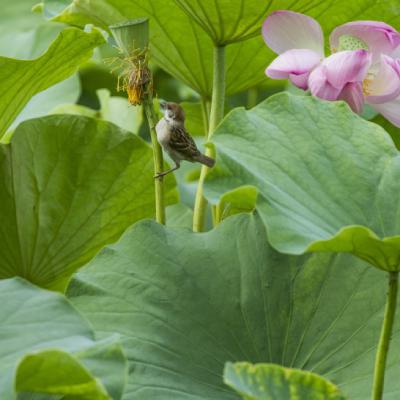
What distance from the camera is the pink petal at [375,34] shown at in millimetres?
1504

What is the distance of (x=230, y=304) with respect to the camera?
141 cm

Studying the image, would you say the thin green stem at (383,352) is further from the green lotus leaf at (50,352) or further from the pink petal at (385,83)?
the pink petal at (385,83)

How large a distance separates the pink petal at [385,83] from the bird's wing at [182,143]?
0.26 meters

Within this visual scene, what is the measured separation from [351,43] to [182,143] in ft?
0.92

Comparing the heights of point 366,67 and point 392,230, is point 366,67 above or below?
above

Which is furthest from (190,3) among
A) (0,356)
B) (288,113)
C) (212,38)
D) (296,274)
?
(0,356)

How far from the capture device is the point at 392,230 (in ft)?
4.17

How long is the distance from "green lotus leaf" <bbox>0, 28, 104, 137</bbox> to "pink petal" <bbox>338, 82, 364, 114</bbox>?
36 centimetres

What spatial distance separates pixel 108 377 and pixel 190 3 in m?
0.64

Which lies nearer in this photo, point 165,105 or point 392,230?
point 392,230

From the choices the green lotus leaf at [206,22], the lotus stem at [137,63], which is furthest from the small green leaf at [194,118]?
the lotus stem at [137,63]

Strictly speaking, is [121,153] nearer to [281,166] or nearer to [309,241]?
[281,166]

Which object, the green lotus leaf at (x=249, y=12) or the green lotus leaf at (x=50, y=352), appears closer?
the green lotus leaf at (x=50, y=352)

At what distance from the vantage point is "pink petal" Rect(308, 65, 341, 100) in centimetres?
147
